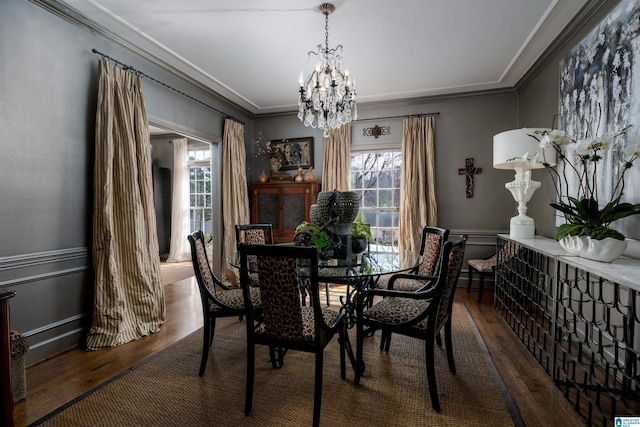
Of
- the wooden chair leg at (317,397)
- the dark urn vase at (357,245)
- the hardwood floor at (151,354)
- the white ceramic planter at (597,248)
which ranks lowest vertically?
the hardwood floor at (151,354)

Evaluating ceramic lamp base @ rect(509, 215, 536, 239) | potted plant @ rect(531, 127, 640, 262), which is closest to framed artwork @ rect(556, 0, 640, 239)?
potted plant @ rect(531, 127, 640, 262)

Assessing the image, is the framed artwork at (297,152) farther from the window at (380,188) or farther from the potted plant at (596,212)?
the potted plant at (596,212)

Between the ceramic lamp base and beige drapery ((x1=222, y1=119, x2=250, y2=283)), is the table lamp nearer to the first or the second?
the ceramic lamp base

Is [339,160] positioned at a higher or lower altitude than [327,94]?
lower

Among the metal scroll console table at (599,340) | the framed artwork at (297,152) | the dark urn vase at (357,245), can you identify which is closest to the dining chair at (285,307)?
the dark urn vase at (357,245)

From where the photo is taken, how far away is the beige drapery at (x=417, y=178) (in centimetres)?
445

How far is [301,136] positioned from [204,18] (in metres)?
2.60

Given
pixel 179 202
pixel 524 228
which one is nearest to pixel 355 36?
pixel 524 228

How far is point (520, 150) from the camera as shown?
266 cm

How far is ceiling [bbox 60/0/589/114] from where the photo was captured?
2.51 meters

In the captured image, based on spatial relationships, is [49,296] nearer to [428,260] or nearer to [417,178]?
[428,260]

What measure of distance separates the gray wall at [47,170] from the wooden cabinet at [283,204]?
8.10 feet

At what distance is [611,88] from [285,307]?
2.64 m

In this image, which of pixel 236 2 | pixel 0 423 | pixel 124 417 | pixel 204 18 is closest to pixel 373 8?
pixel 236 2
